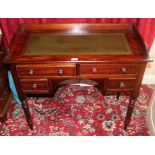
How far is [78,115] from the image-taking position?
2301 millimetres

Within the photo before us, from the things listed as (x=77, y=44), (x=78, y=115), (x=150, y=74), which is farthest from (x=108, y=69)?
(x=150, y=74)

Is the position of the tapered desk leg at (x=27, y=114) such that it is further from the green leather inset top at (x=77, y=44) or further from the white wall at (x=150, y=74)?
the white wall at (x=150, y=74)

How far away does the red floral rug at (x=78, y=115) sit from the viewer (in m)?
2.12

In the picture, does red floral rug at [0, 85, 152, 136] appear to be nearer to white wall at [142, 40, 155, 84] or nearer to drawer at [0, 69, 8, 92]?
white wall at [142, 40, 155, 84]

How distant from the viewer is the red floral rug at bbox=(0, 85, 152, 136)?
212 cm

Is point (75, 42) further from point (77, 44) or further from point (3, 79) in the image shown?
point (3, 79)

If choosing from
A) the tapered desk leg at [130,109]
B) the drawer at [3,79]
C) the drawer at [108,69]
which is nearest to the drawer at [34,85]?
the drawer at [108,69]

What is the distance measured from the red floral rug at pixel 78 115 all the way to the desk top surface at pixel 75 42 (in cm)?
Result: 101

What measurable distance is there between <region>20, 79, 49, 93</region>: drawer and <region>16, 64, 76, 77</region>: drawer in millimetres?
71

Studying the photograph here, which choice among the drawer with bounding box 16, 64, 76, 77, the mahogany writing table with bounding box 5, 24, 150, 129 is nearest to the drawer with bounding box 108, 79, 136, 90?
the mahogany writing table with bounding box 5, 24, 150, 129

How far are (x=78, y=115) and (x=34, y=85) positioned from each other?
2.83 ft

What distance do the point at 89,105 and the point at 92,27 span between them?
1043 millimetres

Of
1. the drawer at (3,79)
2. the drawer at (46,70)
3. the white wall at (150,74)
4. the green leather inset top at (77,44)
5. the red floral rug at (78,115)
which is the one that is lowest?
the red floral rug at (78,115)
